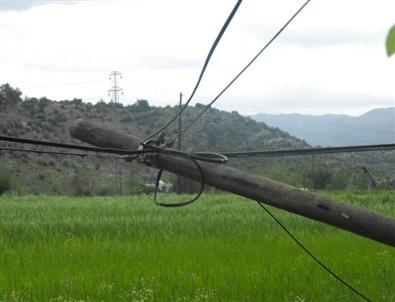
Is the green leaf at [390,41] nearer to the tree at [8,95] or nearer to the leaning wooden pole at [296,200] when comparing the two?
the leaning wooden pole at [296,200]

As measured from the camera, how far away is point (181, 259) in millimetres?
7688

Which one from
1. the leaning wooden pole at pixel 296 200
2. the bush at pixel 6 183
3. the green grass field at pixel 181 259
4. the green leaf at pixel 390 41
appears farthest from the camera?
the bush at pixel 6 183

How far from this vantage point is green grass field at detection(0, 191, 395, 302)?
5.88 m

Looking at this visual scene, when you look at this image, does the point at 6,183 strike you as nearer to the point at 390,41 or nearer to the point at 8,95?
the point at 8,95

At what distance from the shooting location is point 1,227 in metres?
11.2

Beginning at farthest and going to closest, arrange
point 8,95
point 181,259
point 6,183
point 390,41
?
point 8,95 → point 6,183 → point 181,259 → point 390,41

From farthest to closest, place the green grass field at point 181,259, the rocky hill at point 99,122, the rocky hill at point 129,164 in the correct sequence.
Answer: the rocky hill at point 99,122 → the rocky hill at point 129,164 → the green grass field at point 181,259

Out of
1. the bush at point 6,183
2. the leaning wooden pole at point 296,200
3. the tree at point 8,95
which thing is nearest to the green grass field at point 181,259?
the leaning wooden pole at point 296,200

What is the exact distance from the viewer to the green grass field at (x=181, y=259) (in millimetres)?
5883

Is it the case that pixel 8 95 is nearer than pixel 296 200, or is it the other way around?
pixel 296 200

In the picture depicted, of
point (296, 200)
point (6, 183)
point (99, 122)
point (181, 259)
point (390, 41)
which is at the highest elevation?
point (99, 122)

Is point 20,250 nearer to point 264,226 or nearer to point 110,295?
point 110,295

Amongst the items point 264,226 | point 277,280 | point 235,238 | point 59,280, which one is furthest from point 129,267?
point 264,226

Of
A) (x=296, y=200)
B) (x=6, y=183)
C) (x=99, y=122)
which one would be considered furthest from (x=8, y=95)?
(x=296, y=200)
